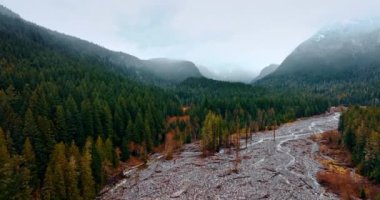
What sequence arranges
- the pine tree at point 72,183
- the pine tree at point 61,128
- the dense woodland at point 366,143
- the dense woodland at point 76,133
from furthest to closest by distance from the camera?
the pine tree at point 61,128 → the dense woodland at point 366,143 → the dense woodland at point 76,133 → the pine tree at point 72,183

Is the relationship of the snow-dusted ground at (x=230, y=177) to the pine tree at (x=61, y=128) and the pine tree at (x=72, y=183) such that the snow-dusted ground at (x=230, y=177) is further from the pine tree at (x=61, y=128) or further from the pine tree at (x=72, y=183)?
the pine tree at (x=61, y=128)

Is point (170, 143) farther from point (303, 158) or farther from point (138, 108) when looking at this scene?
point (303, 158)

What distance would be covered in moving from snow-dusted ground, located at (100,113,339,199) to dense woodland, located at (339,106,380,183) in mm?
10905

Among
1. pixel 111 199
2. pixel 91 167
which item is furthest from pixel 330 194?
pixel 91 167

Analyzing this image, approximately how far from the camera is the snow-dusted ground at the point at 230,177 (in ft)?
245

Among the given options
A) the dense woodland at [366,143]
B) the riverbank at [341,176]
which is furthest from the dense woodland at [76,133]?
the riverbank at [341,176]

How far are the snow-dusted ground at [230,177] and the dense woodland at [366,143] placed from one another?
429 inches

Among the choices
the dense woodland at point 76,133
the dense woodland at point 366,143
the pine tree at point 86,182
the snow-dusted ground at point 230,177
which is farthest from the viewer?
the dense woodland at point 366,143

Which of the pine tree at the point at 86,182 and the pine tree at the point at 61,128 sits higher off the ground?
the pine tree at the point at 61,128

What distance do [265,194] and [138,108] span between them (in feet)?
269

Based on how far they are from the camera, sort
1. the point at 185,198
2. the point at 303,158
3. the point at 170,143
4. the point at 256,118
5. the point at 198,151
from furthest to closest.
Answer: the point at 256,118, the point at 170,143, the point at 198,151, the point at 303,158, the point at 185,198

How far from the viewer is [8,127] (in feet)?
299

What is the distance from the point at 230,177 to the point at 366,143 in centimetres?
3507

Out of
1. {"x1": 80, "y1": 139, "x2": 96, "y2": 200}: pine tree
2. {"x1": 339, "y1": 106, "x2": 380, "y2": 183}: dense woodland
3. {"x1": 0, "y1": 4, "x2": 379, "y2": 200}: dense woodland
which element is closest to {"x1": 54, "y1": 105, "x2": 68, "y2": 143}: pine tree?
{"x1": 0, "y1": 4, "x2": 379, "y2": 200}: dense woodland
